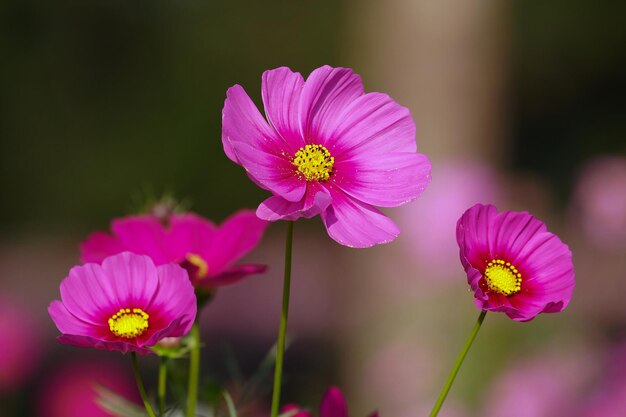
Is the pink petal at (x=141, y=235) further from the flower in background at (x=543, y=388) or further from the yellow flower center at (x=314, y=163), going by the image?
the flower in background at (x=543, y=388)

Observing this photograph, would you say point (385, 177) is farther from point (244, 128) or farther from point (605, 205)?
point (605, 205)

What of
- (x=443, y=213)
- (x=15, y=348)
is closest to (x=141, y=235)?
(x=15, y=348)

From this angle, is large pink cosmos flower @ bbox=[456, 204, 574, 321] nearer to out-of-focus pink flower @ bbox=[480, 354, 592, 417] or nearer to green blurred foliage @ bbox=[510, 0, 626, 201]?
out-of-focus pink flower @ bbox=[480, 354, 592, 417]

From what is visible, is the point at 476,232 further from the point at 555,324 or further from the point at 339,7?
the point at 339,7

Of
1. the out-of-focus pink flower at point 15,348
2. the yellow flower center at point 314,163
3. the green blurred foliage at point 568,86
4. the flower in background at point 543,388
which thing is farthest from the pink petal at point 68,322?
the green blurred foliage at point 568,86

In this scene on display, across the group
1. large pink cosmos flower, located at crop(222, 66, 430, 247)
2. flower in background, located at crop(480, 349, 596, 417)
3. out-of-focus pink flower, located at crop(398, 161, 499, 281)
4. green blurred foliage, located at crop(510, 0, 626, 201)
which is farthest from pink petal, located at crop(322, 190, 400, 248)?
green blurred foliage, located at crop(510, 0, 626, 201)

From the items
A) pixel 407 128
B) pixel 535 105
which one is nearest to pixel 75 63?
pixel 535 105
